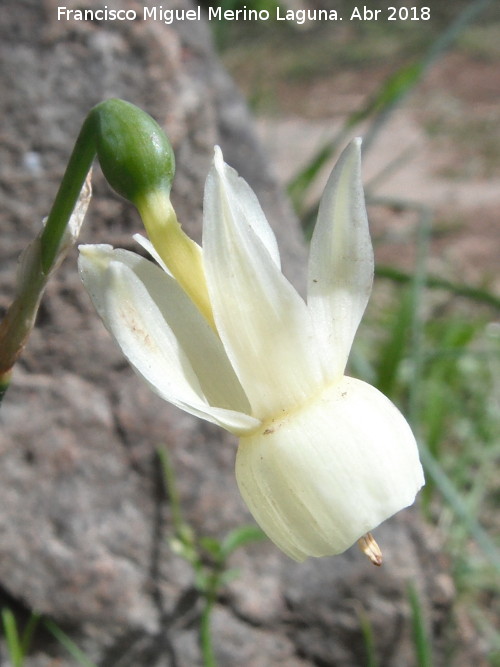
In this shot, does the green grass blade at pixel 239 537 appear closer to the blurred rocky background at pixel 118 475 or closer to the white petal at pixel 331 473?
the blurred rocky background at pixel 118 475

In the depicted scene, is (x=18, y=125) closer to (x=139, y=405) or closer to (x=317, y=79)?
(x=139, y=405)

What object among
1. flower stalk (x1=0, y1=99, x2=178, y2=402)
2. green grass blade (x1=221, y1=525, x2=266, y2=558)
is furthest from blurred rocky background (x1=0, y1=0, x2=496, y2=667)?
flower stalk (x1=0, y1=99, x2=178, y2=402)

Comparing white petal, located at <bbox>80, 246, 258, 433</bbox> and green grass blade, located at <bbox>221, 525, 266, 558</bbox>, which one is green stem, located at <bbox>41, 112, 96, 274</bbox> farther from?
green grass blade, located at <bbox>221, 525, 266, 558</bbox>

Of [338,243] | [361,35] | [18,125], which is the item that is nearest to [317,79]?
[361,35]

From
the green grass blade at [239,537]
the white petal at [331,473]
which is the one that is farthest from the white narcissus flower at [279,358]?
the green grass blade at [239,537]

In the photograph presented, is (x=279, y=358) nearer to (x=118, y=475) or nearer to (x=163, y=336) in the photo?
(x=163, y=336)

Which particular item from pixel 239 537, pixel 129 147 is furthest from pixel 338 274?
pixel 239 537

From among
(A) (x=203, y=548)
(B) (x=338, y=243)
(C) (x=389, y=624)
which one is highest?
(B) (x=338, y=243)
